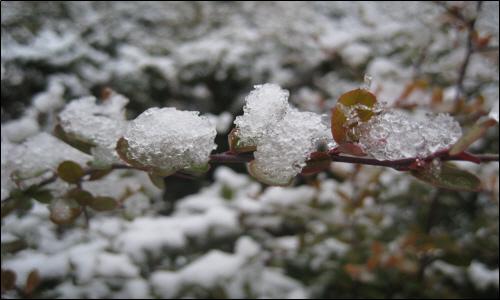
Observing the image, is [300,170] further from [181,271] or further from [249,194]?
[249,194]

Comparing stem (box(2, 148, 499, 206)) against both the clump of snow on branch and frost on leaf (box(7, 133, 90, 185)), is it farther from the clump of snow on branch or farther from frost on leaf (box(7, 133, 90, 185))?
frost on leaf (box(7, 133, 90, 185))

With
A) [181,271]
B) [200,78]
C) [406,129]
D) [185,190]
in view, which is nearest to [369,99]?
[406,129]

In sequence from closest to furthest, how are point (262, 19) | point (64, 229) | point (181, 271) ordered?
point (181, 271) < point (64, 229) < point (262, 19)

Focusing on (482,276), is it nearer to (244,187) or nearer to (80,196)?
(244,187)

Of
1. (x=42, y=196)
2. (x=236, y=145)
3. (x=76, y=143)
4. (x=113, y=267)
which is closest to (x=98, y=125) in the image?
(x=76, y=143)

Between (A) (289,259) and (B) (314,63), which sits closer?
(A) (289,259)

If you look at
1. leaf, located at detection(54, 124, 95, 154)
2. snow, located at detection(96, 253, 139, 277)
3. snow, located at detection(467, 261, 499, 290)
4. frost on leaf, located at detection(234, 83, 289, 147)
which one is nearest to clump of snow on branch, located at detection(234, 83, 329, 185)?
frost on leaf, located at detection(234, 83, 289, 147)
